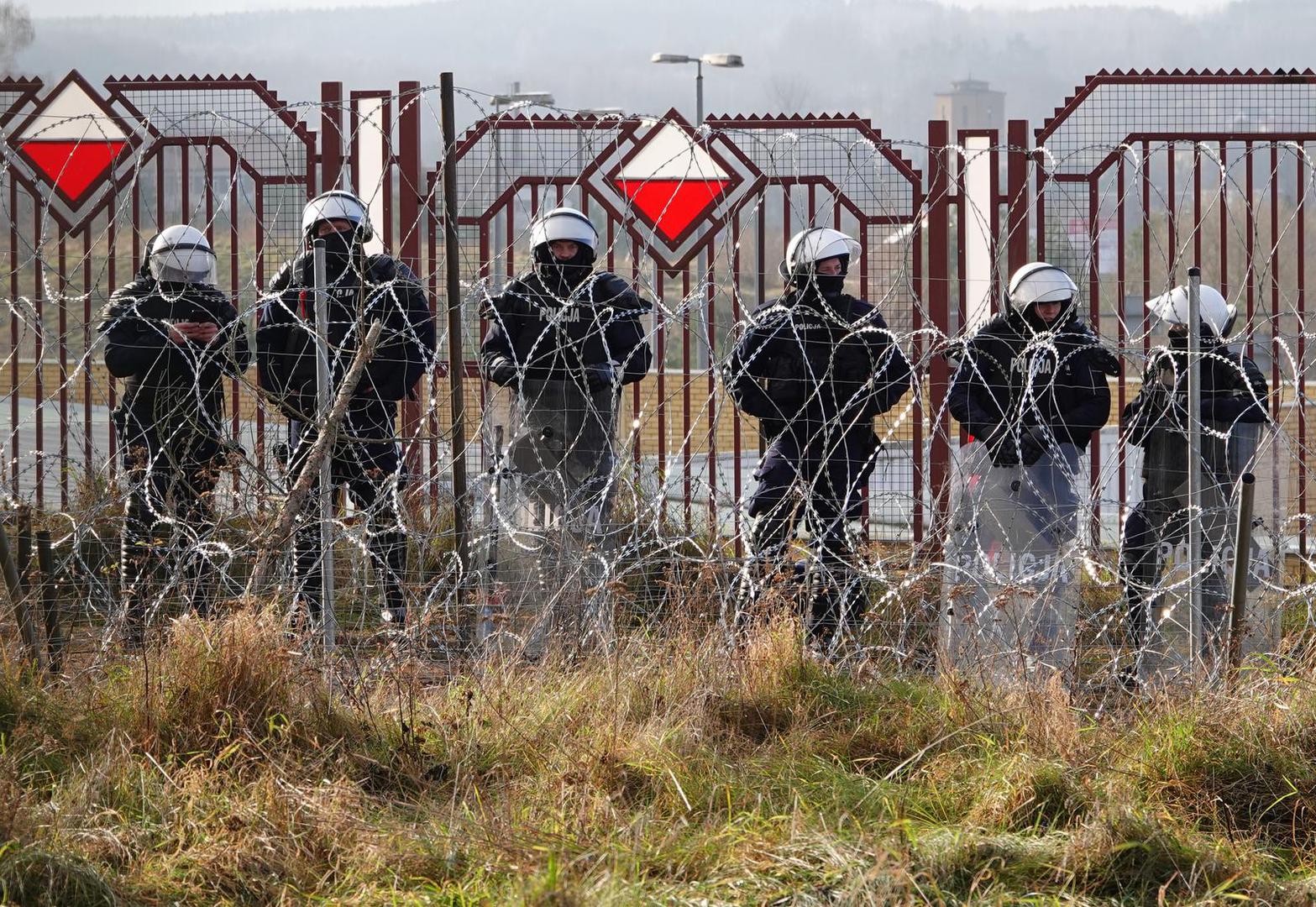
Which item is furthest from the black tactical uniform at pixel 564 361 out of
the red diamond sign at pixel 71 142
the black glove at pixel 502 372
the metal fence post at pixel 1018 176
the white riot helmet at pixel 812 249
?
the red diamond sign at pixel 71 142

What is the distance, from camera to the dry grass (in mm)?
3479

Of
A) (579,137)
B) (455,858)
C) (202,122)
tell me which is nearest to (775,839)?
(455,858)

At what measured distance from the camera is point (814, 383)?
5.85m

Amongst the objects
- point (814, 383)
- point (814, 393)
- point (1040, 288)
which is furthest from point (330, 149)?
point (1040, 288)

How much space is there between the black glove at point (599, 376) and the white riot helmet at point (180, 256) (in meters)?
1.65

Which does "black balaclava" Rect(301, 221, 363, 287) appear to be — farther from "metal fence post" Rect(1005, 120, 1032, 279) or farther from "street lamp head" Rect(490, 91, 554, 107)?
"metal fence post" Rect(1005, 120, 1032, 279)

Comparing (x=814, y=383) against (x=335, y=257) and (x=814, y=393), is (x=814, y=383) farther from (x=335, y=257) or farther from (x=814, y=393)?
(x=335, y=257)

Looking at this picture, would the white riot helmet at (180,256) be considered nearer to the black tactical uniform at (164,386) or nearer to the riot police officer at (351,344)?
the black tactical uniform at (164,386)

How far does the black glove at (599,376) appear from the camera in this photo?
19.5ft

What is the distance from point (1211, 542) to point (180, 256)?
403cm

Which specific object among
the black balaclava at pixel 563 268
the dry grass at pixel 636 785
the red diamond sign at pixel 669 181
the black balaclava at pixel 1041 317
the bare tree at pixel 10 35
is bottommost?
the dry grass at pixel 636 785

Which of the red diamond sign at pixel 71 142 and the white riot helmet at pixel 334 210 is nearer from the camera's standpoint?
the white riot helmet at pixel 334 210

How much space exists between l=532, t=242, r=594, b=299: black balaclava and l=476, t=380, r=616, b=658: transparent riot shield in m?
0.40

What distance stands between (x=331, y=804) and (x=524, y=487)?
2261 mm
